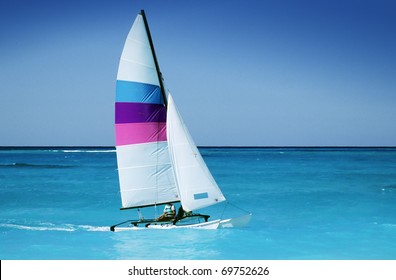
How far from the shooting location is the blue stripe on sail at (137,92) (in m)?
12.0

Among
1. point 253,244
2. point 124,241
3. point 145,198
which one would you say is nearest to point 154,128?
point 145,198

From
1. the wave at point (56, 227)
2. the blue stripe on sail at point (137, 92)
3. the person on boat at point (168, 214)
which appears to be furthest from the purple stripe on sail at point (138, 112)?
the wave at point (56, 227)

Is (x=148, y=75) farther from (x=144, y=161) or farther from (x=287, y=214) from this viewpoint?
A: (x=287, y=214)

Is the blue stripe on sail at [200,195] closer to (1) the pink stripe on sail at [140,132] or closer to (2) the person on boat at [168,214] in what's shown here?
(2) the person on boat at [168,214]

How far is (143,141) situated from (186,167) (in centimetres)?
136

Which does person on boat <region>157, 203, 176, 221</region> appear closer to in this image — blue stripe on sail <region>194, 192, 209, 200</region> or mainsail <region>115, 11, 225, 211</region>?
mainsail <region>115, 11, 225, 211</region>

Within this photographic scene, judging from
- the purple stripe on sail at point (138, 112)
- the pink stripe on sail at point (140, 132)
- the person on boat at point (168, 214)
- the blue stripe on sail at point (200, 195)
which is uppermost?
the purple stripe on sail at point (138, 112)

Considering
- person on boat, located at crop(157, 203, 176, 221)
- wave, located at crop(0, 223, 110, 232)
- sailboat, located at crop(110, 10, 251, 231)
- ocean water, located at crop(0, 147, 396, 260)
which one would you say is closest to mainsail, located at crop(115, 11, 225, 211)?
sailboat, located at crop(110, 10, 251, 231)

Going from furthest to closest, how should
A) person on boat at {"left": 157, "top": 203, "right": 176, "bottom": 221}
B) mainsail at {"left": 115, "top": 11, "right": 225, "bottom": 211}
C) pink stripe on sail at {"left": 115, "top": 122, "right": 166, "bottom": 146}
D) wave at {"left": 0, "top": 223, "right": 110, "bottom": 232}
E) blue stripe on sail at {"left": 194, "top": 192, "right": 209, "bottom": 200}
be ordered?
wave at {"left": 0, "top": 223, "right": 110, "bottom": 232} → person on boat at {"left": 157, "top": 203, "right": 176, "bottom": 221} → pink stripe on sail at {"left": 115, "top": 122, "right": 166, "bottom": 146} → blue stripe on sail at {"left": 194, "top": 192, "right": 209, "bottom": 200} → mainsail at {"left": 115, "top": 11, "right": 225, "bottom": 211}

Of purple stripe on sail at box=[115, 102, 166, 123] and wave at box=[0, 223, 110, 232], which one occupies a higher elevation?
purple stripe on sail at box=[115, 102, 166, 123]

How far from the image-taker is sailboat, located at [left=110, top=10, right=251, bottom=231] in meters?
12.0

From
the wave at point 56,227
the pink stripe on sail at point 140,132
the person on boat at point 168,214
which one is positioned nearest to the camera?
the pink stripe on sail at point 140,132

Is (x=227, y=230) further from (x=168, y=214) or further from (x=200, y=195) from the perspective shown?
(x=168, y=214)

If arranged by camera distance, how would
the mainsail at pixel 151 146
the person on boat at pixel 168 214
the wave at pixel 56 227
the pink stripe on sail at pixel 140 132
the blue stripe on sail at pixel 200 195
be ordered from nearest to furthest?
the mainsail at pixel 151 146
the blue stripe on sail at pixel 200 195
the pink stripe on sail at pixel 140 132
the person on boat at pixel 168 214
the wave at pixel 56 227
